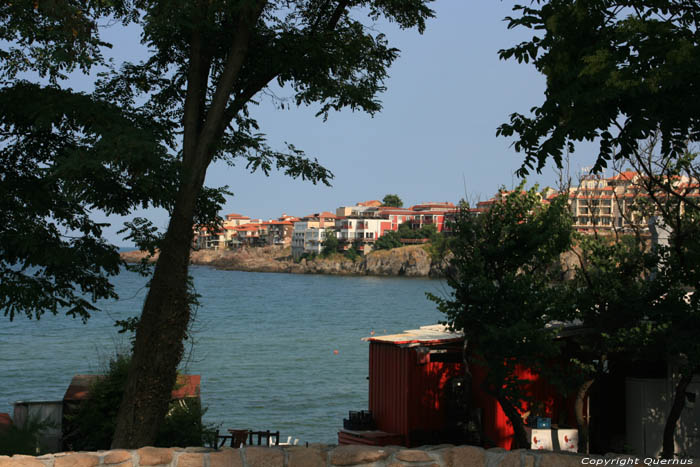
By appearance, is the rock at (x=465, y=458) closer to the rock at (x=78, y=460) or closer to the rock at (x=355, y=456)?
the rock at (x=355, y=456)

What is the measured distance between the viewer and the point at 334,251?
174500 millimetres

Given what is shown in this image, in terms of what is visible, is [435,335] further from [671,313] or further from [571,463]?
[571,463]

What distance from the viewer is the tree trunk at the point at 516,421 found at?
42.8ft

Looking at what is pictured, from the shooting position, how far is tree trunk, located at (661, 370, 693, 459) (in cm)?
1271

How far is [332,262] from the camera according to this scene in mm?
171875

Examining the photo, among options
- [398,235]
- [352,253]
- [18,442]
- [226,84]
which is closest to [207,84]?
[226,84]

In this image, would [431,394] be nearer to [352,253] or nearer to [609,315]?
[609,315]

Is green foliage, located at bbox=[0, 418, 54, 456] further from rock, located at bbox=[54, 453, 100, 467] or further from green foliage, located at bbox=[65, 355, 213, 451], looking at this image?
green foliage, located at bbox=[65, 355, 213, 451]

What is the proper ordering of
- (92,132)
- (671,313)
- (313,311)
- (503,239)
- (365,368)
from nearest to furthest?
(92,132)
(671,313)
(503,239)
(365,368)
(313,311)

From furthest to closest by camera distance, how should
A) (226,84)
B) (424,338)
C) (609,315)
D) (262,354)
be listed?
1. (262,354)
2. (424,338)
3. (609,315)
4. (226,84)

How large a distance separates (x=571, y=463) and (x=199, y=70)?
23.1ft

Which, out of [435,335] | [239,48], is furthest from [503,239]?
[239,48]

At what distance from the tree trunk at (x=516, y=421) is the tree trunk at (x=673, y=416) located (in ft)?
7.96

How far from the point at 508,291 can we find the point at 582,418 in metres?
2.92
